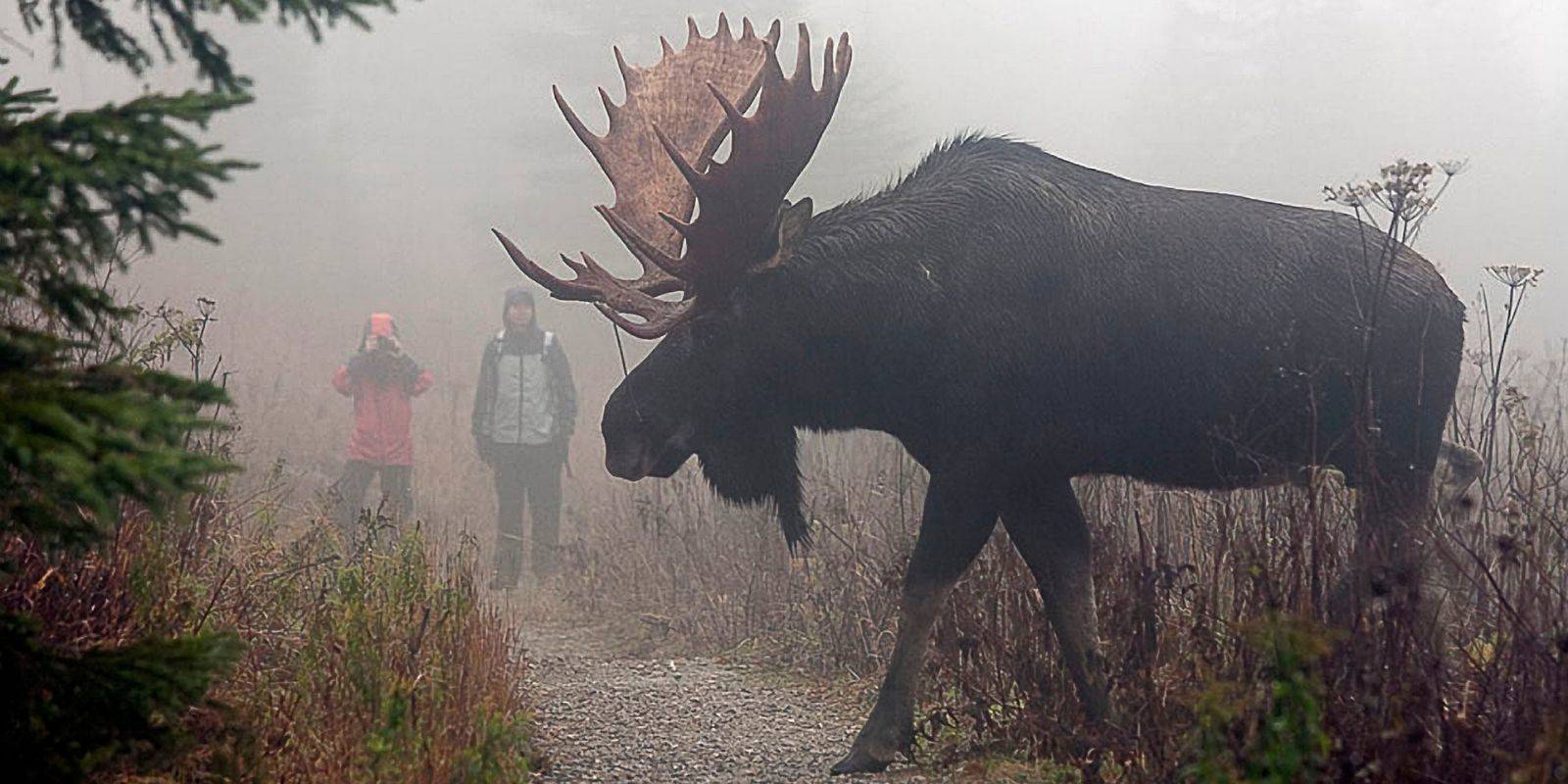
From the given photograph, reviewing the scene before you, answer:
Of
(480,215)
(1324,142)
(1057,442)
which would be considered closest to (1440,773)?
(1057,442)

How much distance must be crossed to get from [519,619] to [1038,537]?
5147mm

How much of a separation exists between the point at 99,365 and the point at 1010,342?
320 cm

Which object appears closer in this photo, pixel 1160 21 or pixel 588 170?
pixel 588 170

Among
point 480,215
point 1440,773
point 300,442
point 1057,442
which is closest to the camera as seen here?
point 1440,773

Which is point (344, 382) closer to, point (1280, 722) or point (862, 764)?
point (862, 764)

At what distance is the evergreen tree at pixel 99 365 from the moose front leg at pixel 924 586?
2878 millimetres

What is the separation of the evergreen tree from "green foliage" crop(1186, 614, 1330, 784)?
1733 millimetres

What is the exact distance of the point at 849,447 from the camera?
10578 mm

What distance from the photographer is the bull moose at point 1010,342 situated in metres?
4.30

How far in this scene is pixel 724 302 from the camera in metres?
4.86

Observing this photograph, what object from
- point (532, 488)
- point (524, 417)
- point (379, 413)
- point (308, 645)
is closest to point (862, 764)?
point (308, 645)

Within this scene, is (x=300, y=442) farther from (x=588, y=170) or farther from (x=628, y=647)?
(x=588, y=170)

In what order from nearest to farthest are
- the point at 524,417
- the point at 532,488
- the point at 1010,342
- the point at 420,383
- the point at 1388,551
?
the point at 1388,551 < the point at 1010,342 < the point at 420,383 < the point at 524,417 < the point at 532,488

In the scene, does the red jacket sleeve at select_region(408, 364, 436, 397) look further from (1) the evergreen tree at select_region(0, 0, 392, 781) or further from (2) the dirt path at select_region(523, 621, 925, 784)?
(1) the evergreen tree at select_region(0, 0, 392, 781)
